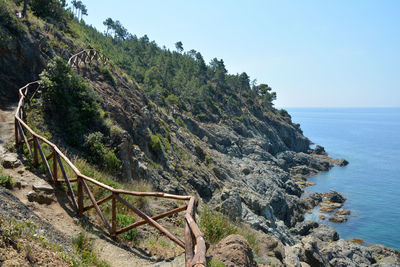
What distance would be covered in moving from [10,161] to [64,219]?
3.09m

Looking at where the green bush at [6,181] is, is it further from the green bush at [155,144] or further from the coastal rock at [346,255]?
the coastal rock at [346,255]

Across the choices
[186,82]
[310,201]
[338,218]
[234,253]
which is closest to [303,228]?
[338,218]

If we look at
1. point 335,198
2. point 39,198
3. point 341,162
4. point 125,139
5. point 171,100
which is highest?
point 171,100

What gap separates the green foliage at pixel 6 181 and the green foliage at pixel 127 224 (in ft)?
10.3

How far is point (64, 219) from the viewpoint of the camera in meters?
7.60

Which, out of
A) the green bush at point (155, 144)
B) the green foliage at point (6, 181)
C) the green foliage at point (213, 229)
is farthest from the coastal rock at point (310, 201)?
the green foliage at point (6, 181)

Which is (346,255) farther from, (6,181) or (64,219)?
(6,181)

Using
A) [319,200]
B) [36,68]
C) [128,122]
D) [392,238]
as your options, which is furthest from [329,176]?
[36,68]

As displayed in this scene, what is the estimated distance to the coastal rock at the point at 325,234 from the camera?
3238 centimetres

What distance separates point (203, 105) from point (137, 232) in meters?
64.6

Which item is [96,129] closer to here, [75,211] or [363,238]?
[75,211]

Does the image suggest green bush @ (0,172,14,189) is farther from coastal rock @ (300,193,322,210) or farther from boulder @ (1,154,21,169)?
coastal rock @ (300,193,322,210)

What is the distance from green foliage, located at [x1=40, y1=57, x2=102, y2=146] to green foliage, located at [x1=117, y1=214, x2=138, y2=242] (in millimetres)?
5818

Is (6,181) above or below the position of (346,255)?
above
